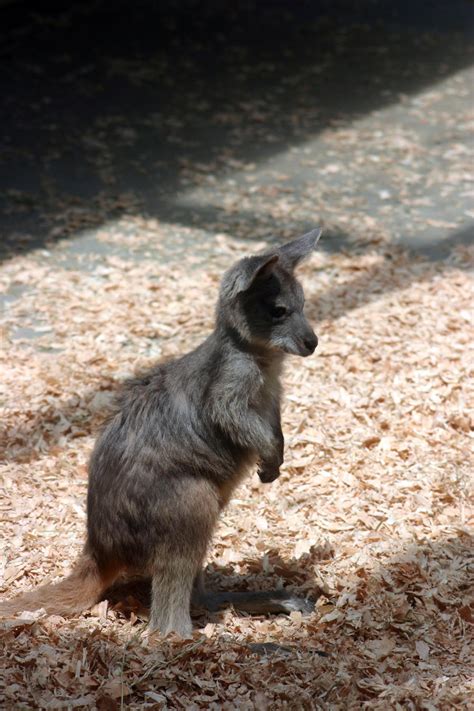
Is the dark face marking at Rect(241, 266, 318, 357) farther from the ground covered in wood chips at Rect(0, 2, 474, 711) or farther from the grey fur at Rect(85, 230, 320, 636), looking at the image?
the ground covered in wood chips at Rect(0, 2, 474, 711)

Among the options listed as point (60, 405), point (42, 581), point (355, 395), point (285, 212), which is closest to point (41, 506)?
point (42, 581)

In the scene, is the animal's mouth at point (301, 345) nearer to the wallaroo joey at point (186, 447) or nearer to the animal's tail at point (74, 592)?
the wallaroo joey at point (186, 447)

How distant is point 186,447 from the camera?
3859 mm

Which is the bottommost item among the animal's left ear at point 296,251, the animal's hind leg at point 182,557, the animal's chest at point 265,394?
the animal's hind leg at point 182,557

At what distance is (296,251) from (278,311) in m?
0.33

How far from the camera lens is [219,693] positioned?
3477 millimetres

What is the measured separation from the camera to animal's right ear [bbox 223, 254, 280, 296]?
379 cm

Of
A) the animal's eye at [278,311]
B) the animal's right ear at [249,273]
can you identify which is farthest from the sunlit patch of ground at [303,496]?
the animal's right ear at [249,273]

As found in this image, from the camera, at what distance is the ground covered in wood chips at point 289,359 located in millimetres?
3668

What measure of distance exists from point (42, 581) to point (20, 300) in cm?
303

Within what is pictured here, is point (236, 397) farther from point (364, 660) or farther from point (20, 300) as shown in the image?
point (20, 300)

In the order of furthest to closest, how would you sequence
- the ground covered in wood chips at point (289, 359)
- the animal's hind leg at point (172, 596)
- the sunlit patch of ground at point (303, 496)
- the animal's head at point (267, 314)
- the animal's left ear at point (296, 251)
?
1. the animal's left ear at point (296, 251)
2. the animal's head at point (267, 314)
3. the animal's hind leg at point (172, 596)
4. the ground covered in wood chips at point (289, 359)
5. the sunlit patch of ground at point (303, 496)

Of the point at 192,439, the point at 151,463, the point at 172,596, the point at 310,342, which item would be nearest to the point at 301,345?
the point at 310,342

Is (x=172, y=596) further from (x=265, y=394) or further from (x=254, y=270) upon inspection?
(x=254, y=270)
